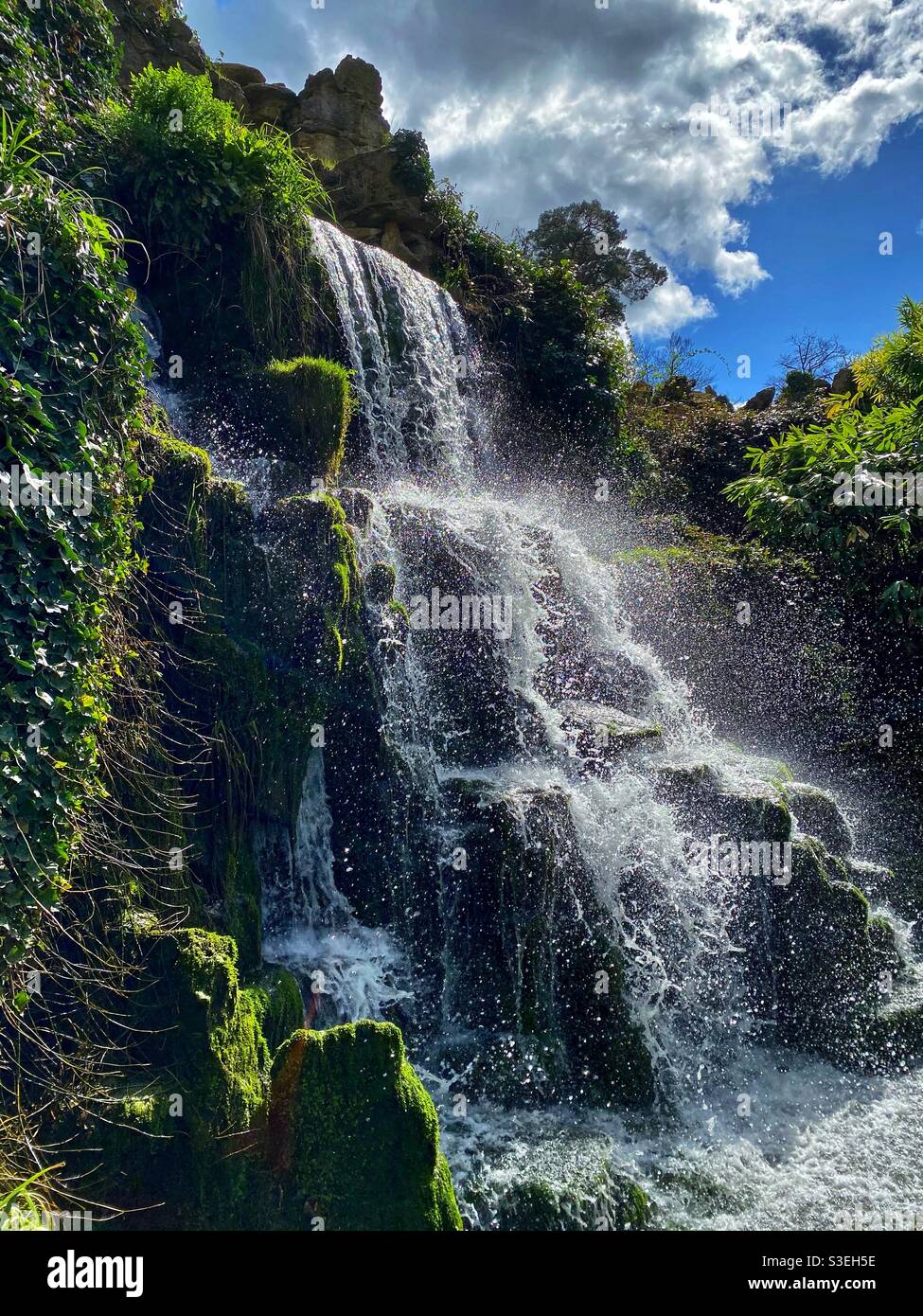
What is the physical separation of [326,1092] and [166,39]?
40.6 feet

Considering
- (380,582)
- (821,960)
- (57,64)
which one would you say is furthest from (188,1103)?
(57,64)

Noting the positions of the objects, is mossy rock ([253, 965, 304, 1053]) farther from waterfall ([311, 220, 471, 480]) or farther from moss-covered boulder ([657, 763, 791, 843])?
waterfall ([311, 220, 471, 480])

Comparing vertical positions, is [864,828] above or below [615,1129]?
above

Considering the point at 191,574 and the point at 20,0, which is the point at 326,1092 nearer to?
the point at 191,574

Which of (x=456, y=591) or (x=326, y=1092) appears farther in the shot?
(x=456, y=591)

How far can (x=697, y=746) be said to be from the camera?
8062mm

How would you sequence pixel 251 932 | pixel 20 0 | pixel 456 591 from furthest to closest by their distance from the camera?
pixel 456 591 < pixel 20 0 < pixel 251 932

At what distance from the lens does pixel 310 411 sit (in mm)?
6996

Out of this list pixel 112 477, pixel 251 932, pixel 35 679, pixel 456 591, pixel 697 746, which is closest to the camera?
pixel 35 679

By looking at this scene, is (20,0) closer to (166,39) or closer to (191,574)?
(166,39)

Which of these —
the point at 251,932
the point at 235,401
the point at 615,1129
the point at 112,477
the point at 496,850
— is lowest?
the point at 615,1129

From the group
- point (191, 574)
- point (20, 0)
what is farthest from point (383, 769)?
point (20, 0)

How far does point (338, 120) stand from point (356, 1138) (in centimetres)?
1535
